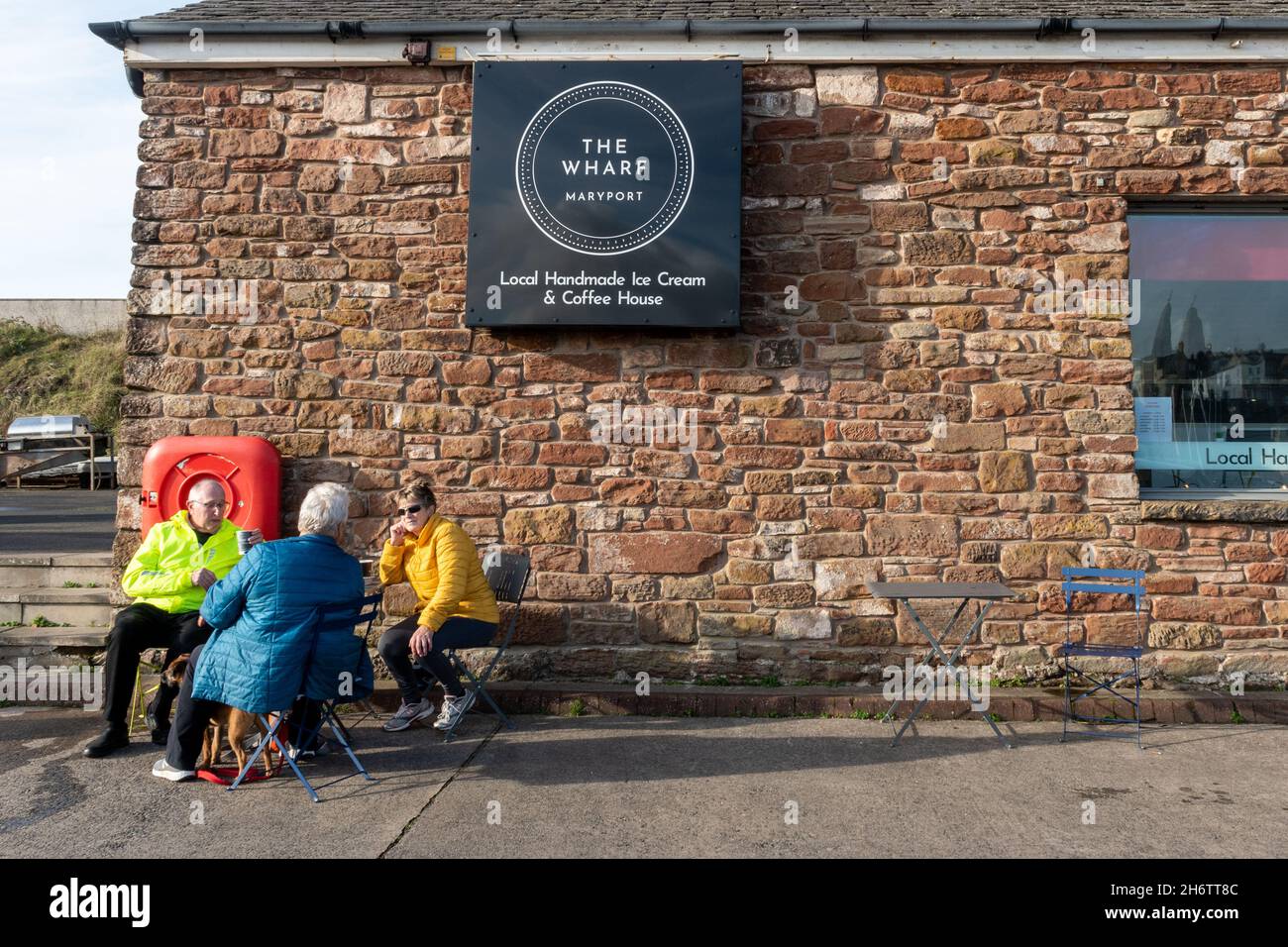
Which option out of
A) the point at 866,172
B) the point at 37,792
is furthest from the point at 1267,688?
the point at 37,792

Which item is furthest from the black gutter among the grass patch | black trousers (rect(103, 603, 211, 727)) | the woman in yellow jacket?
the grass patch

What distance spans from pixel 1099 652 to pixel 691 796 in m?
2.33

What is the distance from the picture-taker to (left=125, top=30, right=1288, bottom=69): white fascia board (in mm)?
5535

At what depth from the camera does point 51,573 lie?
21.1ft

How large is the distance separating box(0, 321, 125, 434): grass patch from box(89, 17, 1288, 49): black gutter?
25.2 m

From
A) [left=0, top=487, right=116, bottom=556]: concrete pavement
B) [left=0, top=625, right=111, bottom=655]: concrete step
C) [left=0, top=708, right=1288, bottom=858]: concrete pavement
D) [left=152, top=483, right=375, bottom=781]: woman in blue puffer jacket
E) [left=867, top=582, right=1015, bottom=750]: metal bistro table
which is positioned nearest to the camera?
[left=0, top=708, right=1288, bottom=858]: concrete pavement

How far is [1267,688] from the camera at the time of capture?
538 cm

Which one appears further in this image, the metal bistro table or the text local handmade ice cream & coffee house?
the text local handmade ice cream & coffee house

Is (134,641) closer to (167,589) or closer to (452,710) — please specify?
(167,589)

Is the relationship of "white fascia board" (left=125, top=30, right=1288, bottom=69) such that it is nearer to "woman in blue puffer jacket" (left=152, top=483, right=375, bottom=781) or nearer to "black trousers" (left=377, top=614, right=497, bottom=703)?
"woman in blue puffer jacket" (left=152, top=483, right=375, bottom=781)

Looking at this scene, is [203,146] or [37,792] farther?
[203,146]

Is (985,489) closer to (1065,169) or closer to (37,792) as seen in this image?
Answer: (1065,169)

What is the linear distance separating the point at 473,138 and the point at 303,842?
13.4ft
